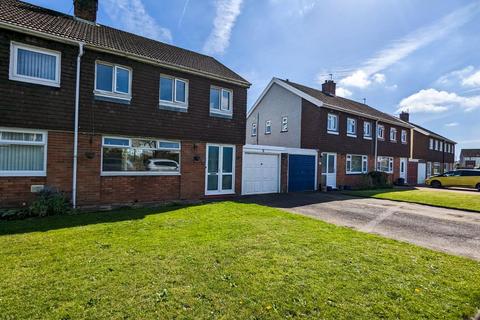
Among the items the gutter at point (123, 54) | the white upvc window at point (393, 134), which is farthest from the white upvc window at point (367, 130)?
the gutter at point (123, 54)

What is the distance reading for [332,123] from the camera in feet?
63.9

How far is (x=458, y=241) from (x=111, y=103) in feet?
37.6

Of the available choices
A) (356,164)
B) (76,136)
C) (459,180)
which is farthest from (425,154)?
(76,136)

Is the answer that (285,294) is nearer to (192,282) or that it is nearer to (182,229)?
(192,282)

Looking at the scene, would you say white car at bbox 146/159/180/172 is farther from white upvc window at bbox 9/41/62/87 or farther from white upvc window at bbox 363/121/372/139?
white upvc window at bbox 363/121/372/139

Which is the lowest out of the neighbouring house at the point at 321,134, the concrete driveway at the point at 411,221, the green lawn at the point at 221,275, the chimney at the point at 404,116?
the concrete driveway at the point at 411,221

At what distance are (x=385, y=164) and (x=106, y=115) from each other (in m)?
23.2

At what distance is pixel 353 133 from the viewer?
21.1m

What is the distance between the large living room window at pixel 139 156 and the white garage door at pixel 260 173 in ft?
13.6

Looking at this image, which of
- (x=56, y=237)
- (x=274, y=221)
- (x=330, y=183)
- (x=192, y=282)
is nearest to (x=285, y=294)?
(x=192, y=282)

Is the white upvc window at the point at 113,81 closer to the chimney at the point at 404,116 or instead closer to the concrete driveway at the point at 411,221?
the concrete driveway at the point at 411,221

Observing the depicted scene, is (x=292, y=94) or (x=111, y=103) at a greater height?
(x=292, y=94)

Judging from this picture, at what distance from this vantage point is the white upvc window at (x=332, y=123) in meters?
19.1

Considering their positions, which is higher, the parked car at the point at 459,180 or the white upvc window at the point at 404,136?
the white upvc window at the point at 404,136
